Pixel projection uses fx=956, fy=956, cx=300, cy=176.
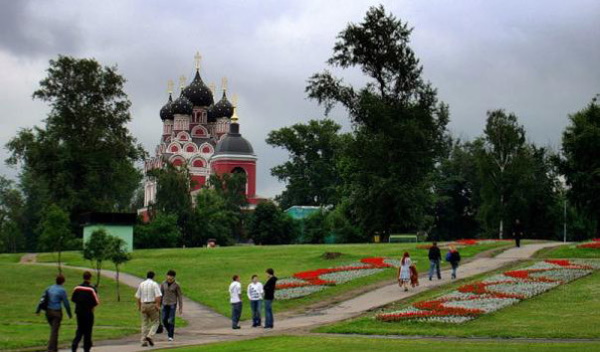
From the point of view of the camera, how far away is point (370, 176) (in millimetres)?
70688

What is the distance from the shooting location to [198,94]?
526 feet

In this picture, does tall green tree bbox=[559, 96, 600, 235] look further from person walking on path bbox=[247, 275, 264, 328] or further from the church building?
the church building

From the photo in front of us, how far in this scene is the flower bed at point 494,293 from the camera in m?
32.0

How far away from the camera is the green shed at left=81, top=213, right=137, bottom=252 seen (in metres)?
62.9

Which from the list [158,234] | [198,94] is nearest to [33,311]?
[158,234]

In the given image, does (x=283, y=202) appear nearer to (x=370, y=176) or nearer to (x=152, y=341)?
(x=370, y=176)

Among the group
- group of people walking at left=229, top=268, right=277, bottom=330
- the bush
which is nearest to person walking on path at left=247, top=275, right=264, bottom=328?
group of people walking at left=229, top=268, right=277, bottom=330

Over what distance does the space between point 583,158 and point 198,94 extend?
100806 millimetres

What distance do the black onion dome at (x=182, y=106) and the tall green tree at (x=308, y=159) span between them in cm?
2437

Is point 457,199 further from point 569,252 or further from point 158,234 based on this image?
point 569,252

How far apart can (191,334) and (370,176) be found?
41.5m

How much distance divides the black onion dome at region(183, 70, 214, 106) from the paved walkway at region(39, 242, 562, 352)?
370 ft

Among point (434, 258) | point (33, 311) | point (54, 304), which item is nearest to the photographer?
point (54, 304)

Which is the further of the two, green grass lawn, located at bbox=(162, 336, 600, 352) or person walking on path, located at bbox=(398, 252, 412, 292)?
person walking on path, located at bbox=(398, 252, 412, 292)
